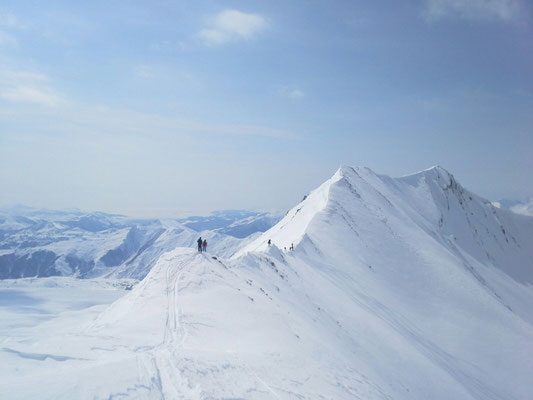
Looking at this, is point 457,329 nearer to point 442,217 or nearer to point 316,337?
point 316,337

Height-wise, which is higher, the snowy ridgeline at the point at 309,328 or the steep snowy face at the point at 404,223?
the steep snowy face at the point at 404,223

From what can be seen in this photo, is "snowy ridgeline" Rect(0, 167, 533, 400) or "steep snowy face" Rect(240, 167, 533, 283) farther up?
"steep snowy face" Rect(240, 167, 533, 283)

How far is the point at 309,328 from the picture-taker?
2105 centimetres

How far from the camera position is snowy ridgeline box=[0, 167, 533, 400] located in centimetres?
1020

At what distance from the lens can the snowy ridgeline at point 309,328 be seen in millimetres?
10195

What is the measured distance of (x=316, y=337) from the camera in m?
19.7

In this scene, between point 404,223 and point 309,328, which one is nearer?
point 309,328

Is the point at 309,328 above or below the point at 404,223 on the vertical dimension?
below

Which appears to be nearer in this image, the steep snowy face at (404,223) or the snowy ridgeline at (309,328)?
the snowy ridgeline at (309,328)

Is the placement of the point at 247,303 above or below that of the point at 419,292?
above

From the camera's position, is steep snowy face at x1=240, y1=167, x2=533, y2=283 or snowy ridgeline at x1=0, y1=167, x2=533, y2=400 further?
steep snowy face at x1=240, y1=167, x2=533, y2=283

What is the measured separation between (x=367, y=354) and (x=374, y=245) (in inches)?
1243

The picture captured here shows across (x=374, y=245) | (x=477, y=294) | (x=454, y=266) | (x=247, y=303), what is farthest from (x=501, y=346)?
(x=247, y=303)

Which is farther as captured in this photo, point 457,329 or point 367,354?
point 457,329
